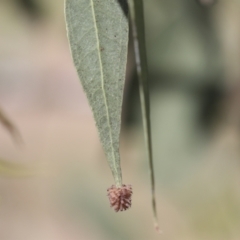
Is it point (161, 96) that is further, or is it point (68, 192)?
point (68, 192)

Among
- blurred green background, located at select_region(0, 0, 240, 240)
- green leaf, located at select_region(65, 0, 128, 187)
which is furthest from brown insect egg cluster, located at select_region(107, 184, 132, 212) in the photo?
blurred green background, located at select_region(0, 0, 240, 240)

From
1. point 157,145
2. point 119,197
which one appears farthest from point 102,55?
point 157,145

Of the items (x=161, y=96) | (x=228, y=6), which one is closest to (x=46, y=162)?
(x=161, y=96)

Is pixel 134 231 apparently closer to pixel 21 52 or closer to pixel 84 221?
pixel 84 221

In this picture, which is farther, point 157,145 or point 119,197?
point 157,145

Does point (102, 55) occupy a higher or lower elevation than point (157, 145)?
higher

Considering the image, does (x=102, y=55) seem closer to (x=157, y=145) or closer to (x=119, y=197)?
(x=119, y=197)

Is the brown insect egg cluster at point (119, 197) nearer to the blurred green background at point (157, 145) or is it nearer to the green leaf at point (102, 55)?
the green leaf at point (102, 55)
